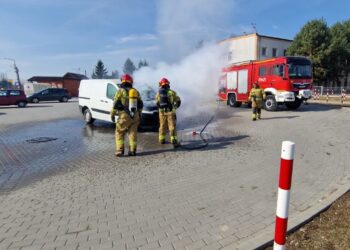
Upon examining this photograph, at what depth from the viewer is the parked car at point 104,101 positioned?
427 inches

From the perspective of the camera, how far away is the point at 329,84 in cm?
4297

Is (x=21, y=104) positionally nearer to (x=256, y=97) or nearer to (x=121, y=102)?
(x=256, y=97)

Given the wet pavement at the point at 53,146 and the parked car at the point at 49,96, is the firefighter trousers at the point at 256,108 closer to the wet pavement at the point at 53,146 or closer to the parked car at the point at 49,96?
the wet pavement at the point at 53,146

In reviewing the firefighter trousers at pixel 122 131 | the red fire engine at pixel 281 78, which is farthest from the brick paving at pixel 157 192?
the red fire engine at pixel 281 78

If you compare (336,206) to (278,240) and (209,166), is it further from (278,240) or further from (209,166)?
(209,166)

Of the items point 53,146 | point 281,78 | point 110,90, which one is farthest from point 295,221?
point 281,78

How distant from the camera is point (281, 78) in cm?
1599

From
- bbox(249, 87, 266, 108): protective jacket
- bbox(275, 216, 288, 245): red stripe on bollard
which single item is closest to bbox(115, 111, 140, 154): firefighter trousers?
bbox(275, 216, 288, 245): red stripe on bollard

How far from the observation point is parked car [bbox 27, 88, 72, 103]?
32.8m

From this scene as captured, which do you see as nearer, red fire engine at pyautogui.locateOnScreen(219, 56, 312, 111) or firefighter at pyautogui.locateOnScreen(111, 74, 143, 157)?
firefighter at pyautogui.locateOnScreen(111, 74, 143, 157)

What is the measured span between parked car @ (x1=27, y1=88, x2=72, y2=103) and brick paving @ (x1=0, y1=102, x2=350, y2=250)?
26.4 m

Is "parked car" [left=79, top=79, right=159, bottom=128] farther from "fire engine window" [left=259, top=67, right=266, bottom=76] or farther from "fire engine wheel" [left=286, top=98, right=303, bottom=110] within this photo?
"fire engine wheel" [left=286, top=98, right=303, bottom=110]

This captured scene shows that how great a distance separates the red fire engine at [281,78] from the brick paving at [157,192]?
7114mm

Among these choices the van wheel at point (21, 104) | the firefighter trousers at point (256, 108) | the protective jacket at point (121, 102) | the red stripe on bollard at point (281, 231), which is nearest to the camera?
the red stripe on bollard at point (281, 231)
